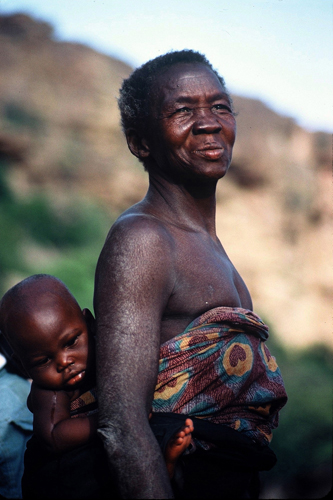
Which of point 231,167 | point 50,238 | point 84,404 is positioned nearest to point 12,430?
point 84,404

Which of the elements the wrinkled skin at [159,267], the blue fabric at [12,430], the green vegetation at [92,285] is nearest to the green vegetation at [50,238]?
the green vegetation at [92,285]

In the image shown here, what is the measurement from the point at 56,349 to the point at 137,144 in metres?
0.99

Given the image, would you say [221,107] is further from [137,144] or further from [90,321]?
[90,321]

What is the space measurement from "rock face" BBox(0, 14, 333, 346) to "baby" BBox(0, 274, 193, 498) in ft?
24.5

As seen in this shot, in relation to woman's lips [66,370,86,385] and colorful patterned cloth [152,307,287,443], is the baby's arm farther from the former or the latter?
colorful patterned cloth [152,307,287,443]

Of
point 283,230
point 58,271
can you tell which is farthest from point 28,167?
point 283,230

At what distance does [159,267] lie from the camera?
5.80ft

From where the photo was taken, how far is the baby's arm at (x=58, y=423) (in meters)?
1.80

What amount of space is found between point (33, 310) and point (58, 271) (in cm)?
755

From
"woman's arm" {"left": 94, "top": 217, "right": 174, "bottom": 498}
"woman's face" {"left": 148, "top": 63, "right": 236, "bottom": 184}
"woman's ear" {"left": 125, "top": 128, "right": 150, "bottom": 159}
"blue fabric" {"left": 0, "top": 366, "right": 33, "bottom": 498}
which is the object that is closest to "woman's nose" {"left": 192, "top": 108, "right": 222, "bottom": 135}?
"woman's face" {"left": 148, "top": 63, "right": 236, "bottom": 184}

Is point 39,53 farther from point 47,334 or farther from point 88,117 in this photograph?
point 47,334

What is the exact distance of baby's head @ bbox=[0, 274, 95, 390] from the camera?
1872 millimetres

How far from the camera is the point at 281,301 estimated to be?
963cm

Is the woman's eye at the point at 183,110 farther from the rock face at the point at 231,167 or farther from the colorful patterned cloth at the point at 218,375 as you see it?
the rock face at the point at 231,167
